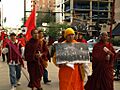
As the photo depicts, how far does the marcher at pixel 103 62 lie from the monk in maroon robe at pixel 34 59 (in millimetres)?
1783

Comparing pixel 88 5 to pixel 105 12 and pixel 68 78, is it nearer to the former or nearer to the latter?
pixel 105 12

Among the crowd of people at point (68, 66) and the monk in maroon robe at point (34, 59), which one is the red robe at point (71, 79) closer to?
the crowd of people at point (68, 66)

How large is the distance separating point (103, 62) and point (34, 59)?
80.8 inches

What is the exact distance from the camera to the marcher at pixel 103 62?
29.8 ft

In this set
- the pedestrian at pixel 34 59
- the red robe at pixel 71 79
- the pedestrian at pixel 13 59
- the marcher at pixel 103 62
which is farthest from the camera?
the pedestrian at pixel 13 59

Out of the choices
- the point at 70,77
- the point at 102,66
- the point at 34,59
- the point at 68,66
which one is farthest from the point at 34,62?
the point at 70,77

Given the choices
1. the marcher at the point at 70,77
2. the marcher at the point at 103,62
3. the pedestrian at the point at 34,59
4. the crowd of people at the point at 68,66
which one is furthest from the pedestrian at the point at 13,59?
the marcher at the point at 70,77

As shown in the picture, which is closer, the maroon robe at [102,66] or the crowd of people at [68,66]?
the crowd of people at [68,66]

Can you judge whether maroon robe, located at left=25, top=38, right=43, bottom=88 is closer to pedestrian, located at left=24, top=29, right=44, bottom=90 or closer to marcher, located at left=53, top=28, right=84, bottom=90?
pedestrian, located at left=24, top=29, right=44, bottom=90

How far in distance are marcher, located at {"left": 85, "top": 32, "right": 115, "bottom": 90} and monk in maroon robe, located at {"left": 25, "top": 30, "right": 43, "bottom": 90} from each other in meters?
1.78

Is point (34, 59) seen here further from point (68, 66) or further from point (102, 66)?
point (68, 66)

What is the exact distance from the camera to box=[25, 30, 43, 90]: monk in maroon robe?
10.5 meters

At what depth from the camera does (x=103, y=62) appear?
30.1 ft

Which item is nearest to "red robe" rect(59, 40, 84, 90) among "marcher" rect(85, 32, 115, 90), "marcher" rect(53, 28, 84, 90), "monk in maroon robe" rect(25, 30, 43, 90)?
"marcher" rect(53, 28, 84, 90)
